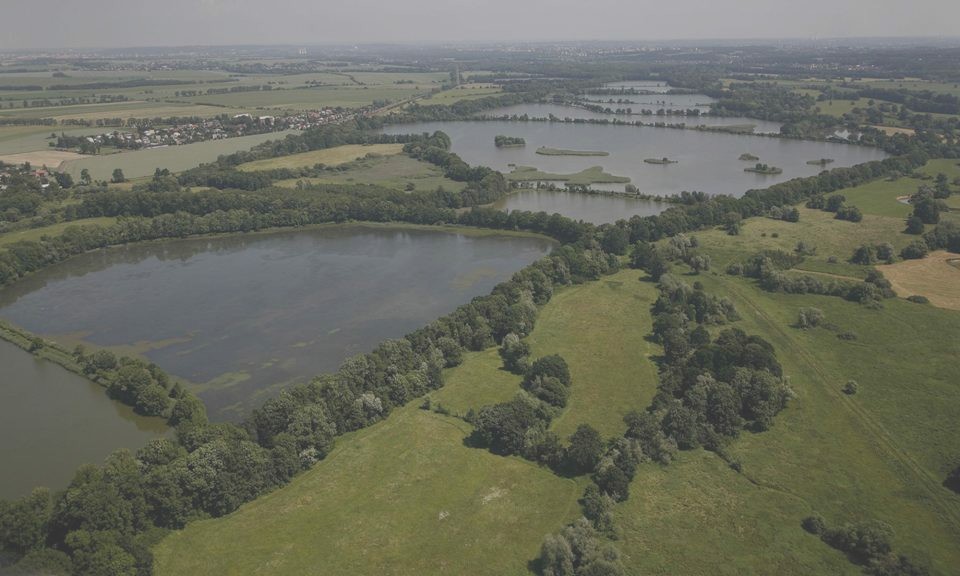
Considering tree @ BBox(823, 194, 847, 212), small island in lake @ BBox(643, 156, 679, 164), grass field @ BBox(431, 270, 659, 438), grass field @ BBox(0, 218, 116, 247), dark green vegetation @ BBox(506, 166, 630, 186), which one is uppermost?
small island in lake @ BBox(643, 156, 679, 164)

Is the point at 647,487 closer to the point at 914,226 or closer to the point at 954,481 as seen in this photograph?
the point at 954,481

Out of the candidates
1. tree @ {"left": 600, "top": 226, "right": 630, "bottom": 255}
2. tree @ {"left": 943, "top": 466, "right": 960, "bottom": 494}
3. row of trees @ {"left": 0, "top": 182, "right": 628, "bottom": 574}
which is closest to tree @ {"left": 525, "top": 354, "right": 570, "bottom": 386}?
row of trees @ {"left": 0, "top": 182, "right": 628, "bottom": 574}

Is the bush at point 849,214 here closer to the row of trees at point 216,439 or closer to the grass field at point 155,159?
the row of trees at point 216,439

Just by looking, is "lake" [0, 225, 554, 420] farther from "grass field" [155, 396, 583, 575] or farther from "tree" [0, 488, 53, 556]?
"tree" [0, 488, 53, 556]

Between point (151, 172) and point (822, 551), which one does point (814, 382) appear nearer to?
point (822, 551)

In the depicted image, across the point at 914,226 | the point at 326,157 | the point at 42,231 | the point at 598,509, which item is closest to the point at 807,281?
the point at 914,226

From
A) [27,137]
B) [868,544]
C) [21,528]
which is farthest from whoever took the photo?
[27,137]
